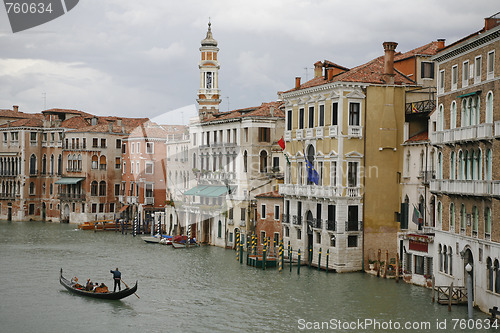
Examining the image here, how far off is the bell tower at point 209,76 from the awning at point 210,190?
1894cm

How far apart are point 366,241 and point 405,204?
224 cm

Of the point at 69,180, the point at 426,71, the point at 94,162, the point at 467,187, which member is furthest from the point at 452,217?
the point at 69,180

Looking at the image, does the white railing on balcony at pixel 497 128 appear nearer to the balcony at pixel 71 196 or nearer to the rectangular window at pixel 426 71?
the rectangular window at pixel 426 71

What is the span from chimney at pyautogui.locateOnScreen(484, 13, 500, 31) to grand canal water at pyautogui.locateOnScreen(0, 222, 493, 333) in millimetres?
8207

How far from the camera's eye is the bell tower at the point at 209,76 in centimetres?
6291

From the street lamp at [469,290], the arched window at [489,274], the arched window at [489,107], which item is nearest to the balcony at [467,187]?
the arched window at [489,107]

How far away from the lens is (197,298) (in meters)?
25.6

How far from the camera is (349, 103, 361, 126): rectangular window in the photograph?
3028 centimetres

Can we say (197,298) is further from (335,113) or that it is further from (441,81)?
(441,81)

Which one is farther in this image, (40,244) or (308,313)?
(40,244)

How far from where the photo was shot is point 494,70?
67.2 feet

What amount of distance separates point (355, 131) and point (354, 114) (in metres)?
0.73

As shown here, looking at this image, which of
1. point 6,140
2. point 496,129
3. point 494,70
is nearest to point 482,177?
point 496,129

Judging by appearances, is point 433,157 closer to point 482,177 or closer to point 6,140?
point 482,177
